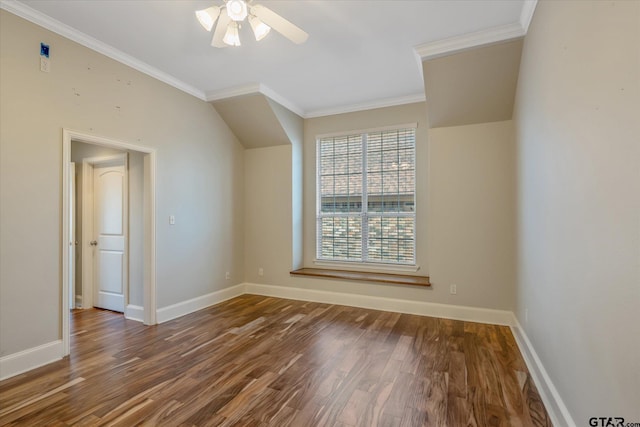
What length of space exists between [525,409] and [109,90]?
447 centimetres

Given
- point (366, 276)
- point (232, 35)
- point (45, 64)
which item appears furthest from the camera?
point (366, 276)

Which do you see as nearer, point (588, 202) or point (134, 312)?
point (588, 202)

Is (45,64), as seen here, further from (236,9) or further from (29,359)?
(29,359)

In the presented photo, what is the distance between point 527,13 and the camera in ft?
8.09

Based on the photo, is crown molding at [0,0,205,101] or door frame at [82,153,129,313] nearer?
crown molding at [0,0,205,101]

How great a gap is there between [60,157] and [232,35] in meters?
1.90

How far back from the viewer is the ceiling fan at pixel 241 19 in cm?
215

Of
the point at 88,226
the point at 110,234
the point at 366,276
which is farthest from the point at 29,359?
the point at 366,276

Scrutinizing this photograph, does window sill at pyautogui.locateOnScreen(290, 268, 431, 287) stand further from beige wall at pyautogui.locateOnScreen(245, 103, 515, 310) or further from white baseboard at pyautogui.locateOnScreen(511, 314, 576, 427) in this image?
white baseboard at pyautogui.locateOnScreen(511, 314, 576, 427)

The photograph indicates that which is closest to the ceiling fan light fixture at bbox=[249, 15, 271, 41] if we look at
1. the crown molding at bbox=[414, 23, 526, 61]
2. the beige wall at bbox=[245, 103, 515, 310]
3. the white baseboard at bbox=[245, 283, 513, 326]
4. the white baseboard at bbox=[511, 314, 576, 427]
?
the crown molding at bbox=[414, 23, 526, 61]

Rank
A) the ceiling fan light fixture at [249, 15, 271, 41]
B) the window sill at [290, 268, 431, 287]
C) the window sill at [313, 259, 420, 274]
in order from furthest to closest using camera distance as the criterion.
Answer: the window sill at [313, 259, 420, 274] < the window sill at [290, 268, 431, 287] < the ceiling fan light fixture at [249, 15, 271, 41]

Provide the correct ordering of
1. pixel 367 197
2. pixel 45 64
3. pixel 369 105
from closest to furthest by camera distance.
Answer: pixel 45 64
pixel 369 105
pixel 367 197

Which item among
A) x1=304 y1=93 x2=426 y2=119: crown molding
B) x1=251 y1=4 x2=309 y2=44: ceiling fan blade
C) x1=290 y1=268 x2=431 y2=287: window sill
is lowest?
x1=290 y1=268 x2=431 y2=287: window sill

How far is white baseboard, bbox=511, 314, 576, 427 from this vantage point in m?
1.71
